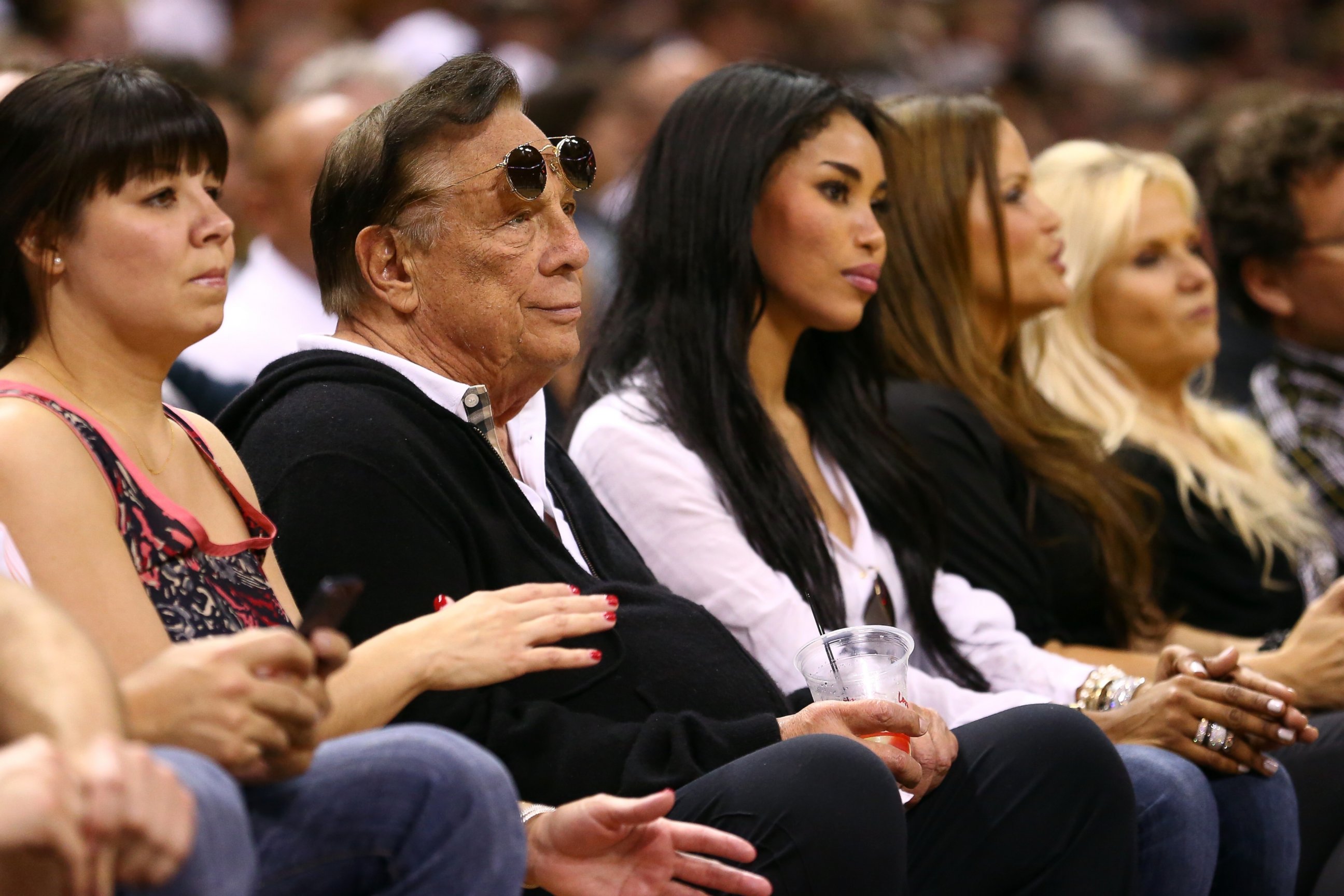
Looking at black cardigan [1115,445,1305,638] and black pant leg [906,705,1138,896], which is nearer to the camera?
black pant leg [906,705,1138,896]

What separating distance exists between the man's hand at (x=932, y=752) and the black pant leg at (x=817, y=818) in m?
0.28

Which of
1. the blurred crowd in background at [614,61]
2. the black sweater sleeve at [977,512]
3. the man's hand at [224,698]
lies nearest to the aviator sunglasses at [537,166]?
the blurred crowd in background at [614,61]

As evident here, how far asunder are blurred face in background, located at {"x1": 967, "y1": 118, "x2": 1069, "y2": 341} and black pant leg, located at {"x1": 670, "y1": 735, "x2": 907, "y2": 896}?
1785 millimetres

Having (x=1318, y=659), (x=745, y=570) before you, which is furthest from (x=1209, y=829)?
(x=745, y=570)

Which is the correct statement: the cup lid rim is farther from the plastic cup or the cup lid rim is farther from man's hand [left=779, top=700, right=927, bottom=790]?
man's hand [left=779, top=700, right=927, bottom=790]

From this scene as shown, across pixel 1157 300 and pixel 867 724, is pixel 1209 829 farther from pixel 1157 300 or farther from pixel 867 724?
pixel 1157 300

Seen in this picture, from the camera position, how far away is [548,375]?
2.30 meters

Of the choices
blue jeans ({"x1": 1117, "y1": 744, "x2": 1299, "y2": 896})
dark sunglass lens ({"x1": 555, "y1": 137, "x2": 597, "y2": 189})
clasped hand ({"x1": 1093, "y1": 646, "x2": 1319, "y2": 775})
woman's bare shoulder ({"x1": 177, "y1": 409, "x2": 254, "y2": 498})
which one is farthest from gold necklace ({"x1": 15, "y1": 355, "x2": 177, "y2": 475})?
clasped hand ({"x1": 1093, "y1": 646, "x2": 1319, "y2": 775})

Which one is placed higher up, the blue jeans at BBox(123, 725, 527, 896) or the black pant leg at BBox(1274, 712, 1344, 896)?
the blue jeans at BBox(123, 725, 527, 896)

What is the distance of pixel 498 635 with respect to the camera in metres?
1.84

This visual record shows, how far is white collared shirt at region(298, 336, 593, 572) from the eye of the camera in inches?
83.2

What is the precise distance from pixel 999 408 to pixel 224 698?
2195 mm

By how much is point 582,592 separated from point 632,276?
0.94 metres

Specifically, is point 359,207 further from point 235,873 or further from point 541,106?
point 541,106
